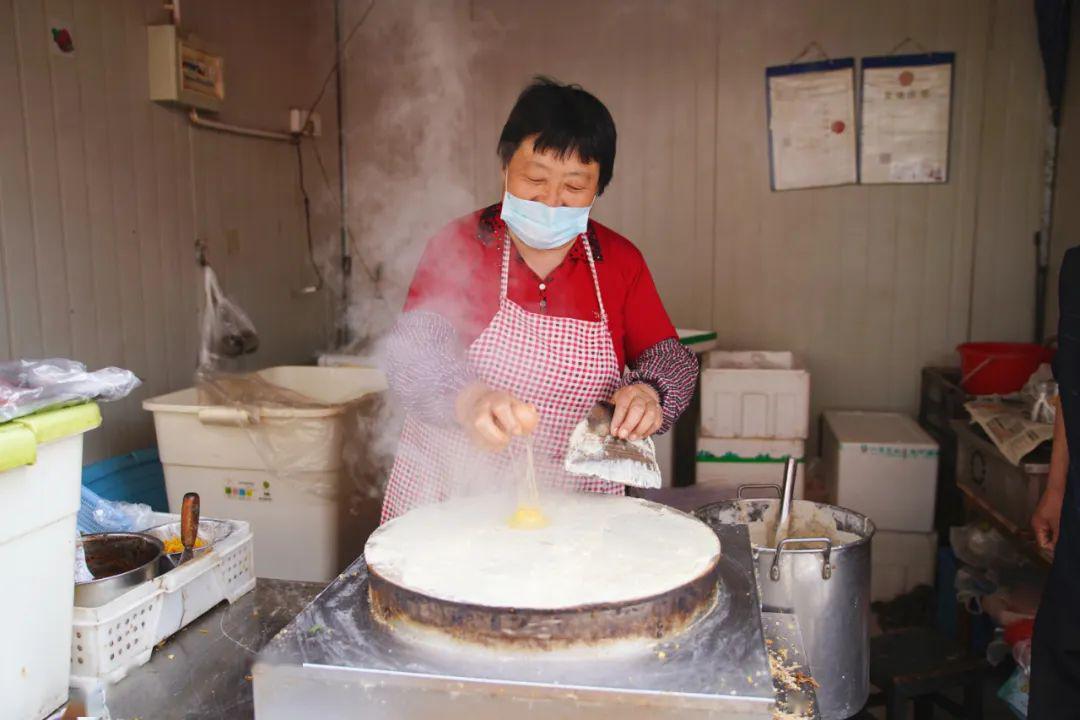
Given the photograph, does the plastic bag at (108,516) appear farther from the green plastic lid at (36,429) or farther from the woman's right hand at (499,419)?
the woman's right hand at (499,419)

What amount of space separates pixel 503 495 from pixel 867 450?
7.25 feet

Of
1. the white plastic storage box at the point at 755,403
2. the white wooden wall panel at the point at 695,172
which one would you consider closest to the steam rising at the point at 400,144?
the white wooden wall panel at the point at 695,172

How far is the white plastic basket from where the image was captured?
1.36 metres

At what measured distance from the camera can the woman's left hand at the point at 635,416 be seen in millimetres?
1522

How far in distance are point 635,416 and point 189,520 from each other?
881mm

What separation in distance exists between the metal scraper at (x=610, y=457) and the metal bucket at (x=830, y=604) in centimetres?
55

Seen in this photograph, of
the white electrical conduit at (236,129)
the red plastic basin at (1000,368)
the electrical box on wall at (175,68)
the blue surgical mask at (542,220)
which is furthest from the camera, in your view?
the red plastic basin at (1000,368)

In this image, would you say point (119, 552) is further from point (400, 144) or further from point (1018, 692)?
point (400, 144)

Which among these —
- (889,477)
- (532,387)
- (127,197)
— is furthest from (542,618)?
(889,477)

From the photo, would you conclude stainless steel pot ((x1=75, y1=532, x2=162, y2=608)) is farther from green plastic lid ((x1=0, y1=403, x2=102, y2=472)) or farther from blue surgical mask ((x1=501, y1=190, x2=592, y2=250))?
blue surgical mask ((x1=501, y1=190, x2=592, y2=250))

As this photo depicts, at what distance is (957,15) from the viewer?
12.0ft

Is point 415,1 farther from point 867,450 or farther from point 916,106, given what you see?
point 867,450

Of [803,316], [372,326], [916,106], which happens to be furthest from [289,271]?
[916,106]

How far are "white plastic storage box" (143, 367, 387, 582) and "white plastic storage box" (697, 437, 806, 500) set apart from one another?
1.50 metres
